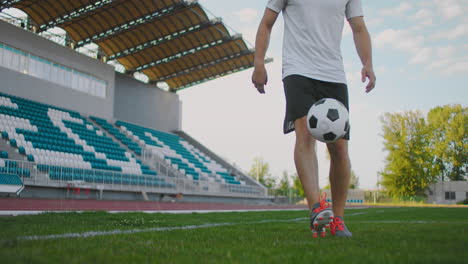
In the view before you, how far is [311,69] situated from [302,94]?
0.24 meters

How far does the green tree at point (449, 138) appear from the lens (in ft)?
153

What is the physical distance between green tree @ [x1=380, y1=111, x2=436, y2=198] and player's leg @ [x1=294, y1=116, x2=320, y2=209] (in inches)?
1705

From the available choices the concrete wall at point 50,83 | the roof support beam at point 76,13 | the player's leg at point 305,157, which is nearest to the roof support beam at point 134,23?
the concrete wall at point 50,83

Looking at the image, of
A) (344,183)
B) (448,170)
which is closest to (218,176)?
(344,183)

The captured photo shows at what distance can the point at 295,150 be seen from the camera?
357 centimetres

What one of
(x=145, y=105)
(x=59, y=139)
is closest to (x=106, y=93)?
(x=145, y=105)

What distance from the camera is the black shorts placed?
3498 millimetres

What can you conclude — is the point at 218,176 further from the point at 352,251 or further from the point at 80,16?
the point at 352,251

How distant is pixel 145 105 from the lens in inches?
1206

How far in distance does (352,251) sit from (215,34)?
23.4m

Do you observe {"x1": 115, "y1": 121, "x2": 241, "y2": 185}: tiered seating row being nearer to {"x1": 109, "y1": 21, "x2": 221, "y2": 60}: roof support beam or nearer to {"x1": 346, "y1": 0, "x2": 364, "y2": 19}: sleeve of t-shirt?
{"x1": 109, "y1": 21, "x2": 221, "y2": 60}: roof support beam

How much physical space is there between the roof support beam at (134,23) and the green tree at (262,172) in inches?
1669

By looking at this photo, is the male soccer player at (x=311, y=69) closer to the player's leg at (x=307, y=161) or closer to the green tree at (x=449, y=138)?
the player's leg at (x=307, y=161)

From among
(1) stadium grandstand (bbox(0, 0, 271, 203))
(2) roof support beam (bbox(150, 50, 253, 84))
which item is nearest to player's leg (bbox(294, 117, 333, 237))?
(1) stadium grandstand (bbox(0, 0, 271, 203))
